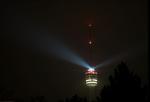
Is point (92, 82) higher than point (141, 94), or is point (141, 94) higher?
point (92, 82)

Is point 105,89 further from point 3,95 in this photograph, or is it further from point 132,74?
point 3,95

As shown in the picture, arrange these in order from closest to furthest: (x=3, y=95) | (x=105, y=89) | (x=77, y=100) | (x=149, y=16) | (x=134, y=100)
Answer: (x=149, y=16), (x=134, y=100), (x=105, y=89), (x=3, y=95), (x=77, y=100)

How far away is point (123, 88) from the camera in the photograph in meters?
42.6

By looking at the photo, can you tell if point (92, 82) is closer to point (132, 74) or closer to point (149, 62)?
point (132, 74)

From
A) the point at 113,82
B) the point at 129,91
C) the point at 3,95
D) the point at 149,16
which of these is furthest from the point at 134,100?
the point at 149,16

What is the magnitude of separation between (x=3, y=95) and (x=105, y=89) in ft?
67.7

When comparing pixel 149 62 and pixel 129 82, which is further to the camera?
pixel 129 82

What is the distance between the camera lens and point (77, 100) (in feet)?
210

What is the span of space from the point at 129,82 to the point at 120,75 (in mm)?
1336

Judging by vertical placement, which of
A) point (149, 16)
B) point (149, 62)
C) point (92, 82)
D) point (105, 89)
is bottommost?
point (149, 62)

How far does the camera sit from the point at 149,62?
45.5 ft

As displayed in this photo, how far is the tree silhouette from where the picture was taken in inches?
1622

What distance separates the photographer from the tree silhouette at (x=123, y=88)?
41.2 metres

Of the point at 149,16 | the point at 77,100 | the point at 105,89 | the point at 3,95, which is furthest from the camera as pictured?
the point at 77,100
